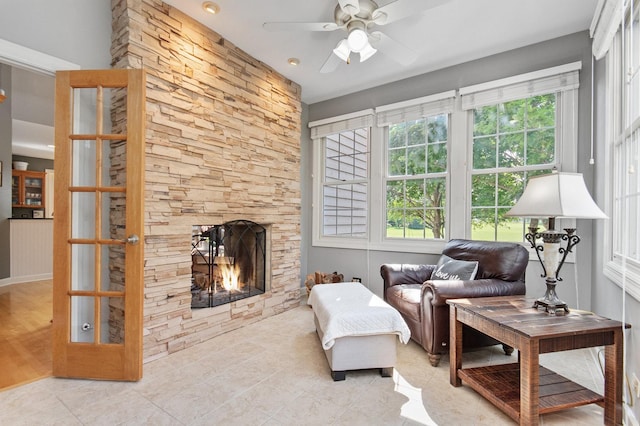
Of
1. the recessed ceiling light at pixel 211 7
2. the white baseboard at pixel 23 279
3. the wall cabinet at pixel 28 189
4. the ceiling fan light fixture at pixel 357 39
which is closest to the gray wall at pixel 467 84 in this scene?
the ceiling fan light fixture at pixel 357 39

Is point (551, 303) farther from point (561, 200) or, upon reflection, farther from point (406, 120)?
point (406, 120)

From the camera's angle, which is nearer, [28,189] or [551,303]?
[551,303]

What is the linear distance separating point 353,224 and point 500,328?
8.89 ft

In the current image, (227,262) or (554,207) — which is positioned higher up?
(554,207)

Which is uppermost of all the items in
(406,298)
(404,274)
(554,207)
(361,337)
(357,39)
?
(357,39)

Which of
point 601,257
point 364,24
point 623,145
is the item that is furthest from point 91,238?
point 601,257

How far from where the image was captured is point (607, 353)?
1617mm

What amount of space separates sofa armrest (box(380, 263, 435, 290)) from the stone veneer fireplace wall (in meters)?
1.28

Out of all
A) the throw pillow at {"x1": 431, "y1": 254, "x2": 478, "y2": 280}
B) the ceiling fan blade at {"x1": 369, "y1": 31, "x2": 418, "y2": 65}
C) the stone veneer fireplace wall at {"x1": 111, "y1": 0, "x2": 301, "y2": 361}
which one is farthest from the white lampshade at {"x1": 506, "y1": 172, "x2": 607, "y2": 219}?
the stone veneer fireplace wall at {"x1": 111, "y1": 0, "x2": 301, "y2": 361}

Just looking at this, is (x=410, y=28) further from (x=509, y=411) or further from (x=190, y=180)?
(x=509, y=411)

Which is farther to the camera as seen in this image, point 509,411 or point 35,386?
point 35,386

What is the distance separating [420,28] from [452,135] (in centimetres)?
117

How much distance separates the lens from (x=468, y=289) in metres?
2.26

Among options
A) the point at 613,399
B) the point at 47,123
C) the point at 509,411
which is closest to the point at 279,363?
the point at 509,411
